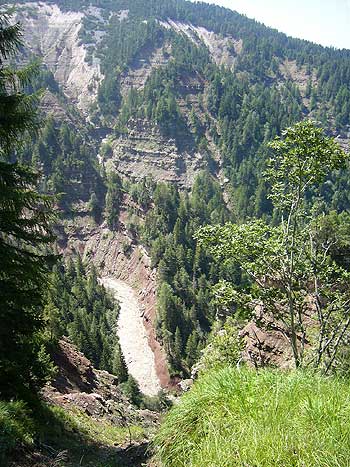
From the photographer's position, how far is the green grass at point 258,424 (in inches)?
154

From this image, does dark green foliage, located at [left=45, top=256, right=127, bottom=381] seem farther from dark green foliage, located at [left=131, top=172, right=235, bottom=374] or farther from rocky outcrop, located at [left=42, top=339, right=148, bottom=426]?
dark green foliage, located at [left=131, top=172, right=235, bottom=374]

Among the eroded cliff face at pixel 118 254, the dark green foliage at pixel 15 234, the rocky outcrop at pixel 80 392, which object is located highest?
the dark green foliage at pixel 15 234

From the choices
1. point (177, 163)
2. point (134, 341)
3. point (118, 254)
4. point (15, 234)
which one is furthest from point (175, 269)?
point (177, 163)

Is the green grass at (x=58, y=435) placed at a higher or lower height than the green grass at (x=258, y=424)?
lower

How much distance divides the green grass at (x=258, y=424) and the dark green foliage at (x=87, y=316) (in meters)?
27.3

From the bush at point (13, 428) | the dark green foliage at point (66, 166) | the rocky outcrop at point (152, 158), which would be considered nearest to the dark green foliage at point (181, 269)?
the dark green foliage at point (66, 166)

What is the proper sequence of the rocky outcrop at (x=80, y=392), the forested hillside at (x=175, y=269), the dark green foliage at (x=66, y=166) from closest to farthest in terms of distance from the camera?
the forested hillside at (x=175, y=269)
the rocky outcrop at (x=80, y=392)
the dark green foliage at (x=66, y=166)

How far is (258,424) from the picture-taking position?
14.1 ft

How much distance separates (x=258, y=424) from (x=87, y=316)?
62.6 meters

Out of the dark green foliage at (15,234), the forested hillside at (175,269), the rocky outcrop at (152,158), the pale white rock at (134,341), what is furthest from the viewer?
the rocky outcrop at (152,158)

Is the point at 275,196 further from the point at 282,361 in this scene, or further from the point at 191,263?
the point at 191,263

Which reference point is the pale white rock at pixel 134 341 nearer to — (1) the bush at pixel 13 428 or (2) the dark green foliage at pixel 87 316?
(2) the dark green foliage at pixel 87 316

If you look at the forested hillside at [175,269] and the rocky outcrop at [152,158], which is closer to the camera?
the forested hillside at [175,269]

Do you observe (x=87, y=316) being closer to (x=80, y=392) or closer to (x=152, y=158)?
(x=80, y=392)
